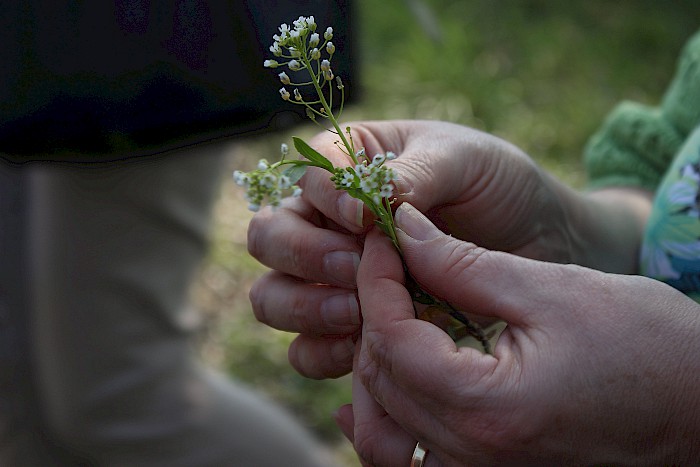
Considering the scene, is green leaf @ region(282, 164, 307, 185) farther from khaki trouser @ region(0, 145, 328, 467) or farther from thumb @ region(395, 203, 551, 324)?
khaki trouser @ region(0, 145, 328, 467)

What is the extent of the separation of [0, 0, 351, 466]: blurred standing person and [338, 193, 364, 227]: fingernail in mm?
380

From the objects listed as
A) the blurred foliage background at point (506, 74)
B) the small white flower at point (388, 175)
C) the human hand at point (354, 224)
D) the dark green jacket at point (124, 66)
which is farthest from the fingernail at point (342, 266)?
the blurred foliage background at point (506, 74)

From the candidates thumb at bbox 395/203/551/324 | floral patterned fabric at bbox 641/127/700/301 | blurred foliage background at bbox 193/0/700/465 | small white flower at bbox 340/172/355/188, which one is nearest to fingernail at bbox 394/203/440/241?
thumb at bbox 395/203/551/324

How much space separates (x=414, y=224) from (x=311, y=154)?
0.45 ft

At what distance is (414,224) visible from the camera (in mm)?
939

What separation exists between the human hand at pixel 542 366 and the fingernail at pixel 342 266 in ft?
0.41

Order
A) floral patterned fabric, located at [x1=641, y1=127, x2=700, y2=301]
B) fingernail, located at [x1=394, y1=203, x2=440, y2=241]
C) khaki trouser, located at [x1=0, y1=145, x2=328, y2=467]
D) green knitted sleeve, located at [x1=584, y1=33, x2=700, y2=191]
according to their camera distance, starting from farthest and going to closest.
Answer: khaki trouser, located at [x1=0, y1=145, x2=328, y2=467], green knitted sleeve, located at [x1=584, y1=33, x2=700, y2=191], floral patterned fabric, located at [x1=641, y1=127, x2=700, y2=301], fingernail, located at [x1=394, y1=203, x2=440, y2=241]

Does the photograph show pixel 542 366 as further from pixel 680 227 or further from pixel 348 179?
Answer: pixel 680 227

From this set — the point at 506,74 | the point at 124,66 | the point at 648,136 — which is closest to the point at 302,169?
the point at 124,66

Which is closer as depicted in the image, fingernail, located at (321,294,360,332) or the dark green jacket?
fingernail, located at (321,294,360,332)

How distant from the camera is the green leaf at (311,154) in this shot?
882 mm

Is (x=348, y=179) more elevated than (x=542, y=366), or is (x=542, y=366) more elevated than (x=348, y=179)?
(x=348, y=179)

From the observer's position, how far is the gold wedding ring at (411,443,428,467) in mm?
940

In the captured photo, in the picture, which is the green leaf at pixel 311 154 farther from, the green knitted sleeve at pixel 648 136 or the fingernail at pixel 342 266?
the green knitted sleeve at pixel 648 136
